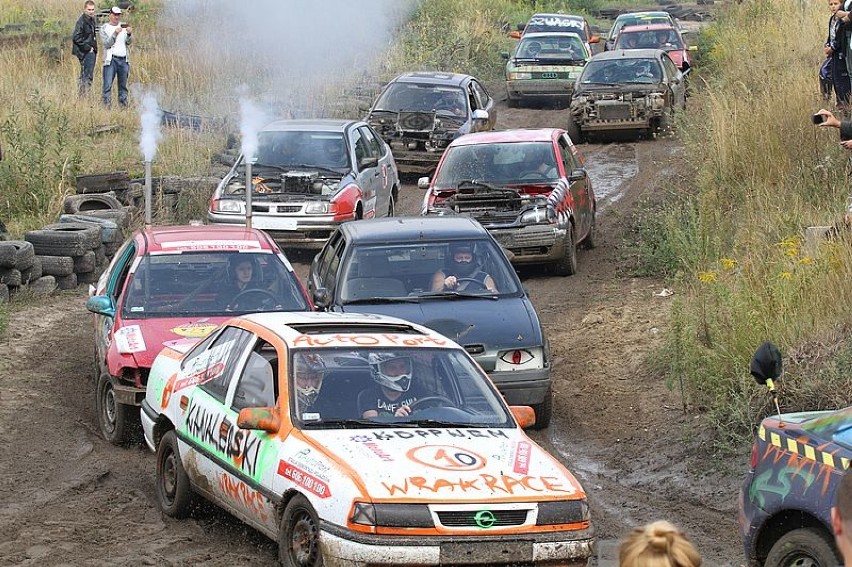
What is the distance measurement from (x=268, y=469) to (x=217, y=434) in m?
0.78

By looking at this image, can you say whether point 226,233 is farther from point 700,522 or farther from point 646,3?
point 646,3

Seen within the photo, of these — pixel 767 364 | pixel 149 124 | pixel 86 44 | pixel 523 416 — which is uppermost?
pixel 767 364

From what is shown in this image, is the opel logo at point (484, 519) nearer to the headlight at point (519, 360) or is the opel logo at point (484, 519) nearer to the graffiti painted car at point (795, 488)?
the graffiti painted car at point (795, 488)

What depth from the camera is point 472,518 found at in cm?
649

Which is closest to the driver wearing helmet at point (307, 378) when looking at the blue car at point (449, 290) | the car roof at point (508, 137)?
the blue car at point (449, 290)

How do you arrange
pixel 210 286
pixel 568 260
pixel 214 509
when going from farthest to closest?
1. pixel 568 260
2. pixel 210 286
3. pixel 214 509

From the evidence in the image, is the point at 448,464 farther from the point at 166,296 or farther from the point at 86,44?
the point at 86,44

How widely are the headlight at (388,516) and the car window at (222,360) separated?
1774mm

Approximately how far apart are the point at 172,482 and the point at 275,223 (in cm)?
896

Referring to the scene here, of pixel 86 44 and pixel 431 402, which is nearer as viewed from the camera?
pixel 431 402

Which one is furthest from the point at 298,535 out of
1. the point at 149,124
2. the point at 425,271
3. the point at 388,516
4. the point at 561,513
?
the point at 149,124

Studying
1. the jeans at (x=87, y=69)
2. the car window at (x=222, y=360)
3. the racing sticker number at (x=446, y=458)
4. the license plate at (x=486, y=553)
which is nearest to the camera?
the license plate at (x=486, y=553)

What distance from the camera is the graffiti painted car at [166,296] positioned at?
10055 mm

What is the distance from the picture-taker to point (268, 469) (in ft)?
23.6
